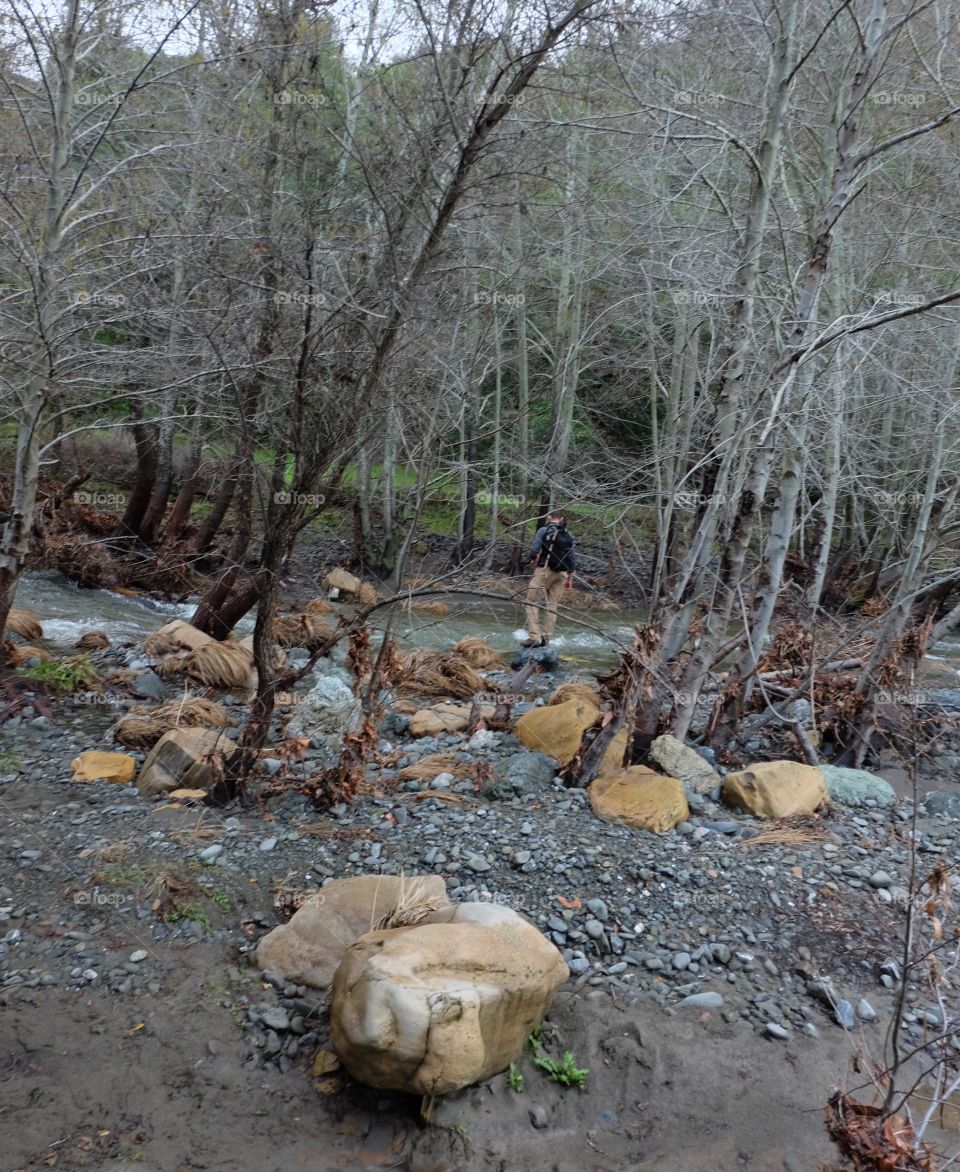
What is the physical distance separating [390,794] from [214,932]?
6.14ft

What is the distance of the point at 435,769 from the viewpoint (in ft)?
22.7

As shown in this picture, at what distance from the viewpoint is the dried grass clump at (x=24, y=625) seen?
1018cm

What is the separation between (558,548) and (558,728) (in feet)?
13.6

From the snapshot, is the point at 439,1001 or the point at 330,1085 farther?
the point at 330,1085

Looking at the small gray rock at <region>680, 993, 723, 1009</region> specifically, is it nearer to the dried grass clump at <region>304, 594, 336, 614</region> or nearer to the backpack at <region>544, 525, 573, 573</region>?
the backpack at <region>544, 525, 573, 573</region>

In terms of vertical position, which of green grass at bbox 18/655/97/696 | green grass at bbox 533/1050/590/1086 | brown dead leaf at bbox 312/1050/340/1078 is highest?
green grass at bbox 533/1050/590/1086

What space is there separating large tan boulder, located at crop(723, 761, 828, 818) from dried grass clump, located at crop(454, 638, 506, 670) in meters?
4.96

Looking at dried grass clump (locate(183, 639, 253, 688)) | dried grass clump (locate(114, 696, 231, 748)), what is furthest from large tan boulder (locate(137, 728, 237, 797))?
dried grass clump (locate(183, 639, 253, 688))

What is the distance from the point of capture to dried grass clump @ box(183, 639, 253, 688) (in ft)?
31.3

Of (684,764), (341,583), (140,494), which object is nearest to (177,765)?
(684,764)

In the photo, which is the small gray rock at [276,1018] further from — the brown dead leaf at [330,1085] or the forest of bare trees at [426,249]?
the forest of bare trees at [426,249]

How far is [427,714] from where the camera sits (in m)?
8.60

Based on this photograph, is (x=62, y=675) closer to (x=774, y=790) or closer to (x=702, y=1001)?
(x=774, y=790)

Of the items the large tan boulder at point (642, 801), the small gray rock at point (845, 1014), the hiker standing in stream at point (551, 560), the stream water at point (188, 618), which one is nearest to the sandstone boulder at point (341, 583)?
the stream water at point (188, 618)
